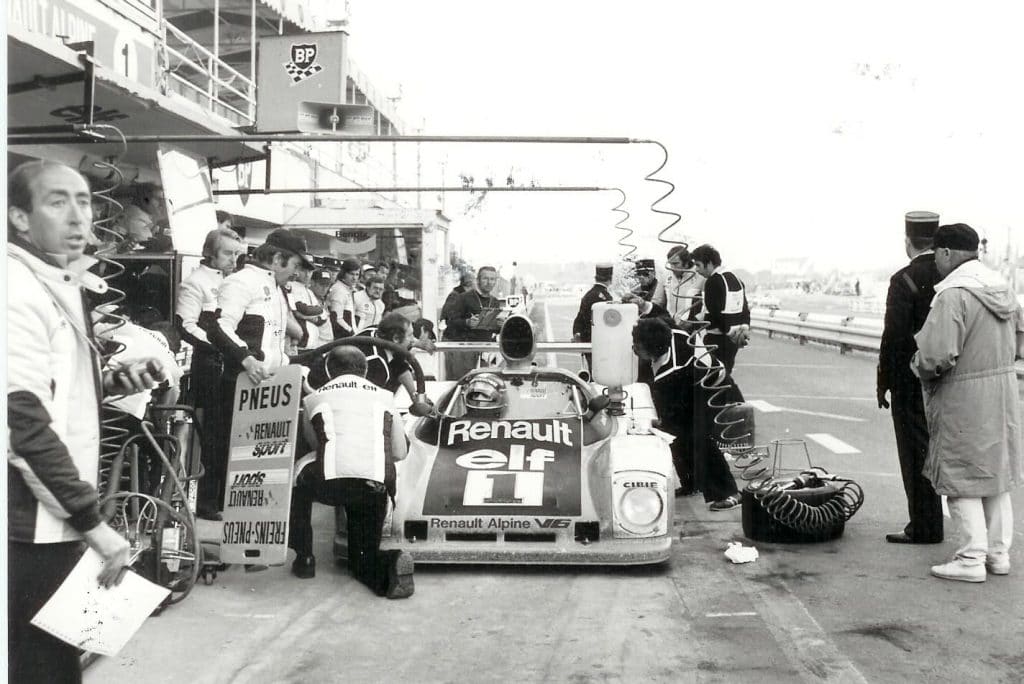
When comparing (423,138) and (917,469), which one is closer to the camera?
(423,138)

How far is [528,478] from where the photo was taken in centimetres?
583

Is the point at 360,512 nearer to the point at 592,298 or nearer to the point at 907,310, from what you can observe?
the point at 907,310

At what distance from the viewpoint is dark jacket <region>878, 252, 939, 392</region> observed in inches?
238

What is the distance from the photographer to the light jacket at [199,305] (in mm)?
5199

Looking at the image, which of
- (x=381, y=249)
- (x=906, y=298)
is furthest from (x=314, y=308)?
(x=381, y=249)

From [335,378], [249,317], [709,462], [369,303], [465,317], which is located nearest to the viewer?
[335,378]

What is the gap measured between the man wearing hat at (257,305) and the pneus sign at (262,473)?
33 cm

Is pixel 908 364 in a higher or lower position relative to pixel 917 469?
higher

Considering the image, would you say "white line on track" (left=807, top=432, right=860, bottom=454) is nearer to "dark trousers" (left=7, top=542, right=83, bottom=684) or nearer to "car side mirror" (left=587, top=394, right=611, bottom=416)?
"car side mirror" (left=587, top=394, right=611, bottom=416)

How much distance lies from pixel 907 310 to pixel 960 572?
1.56 metres

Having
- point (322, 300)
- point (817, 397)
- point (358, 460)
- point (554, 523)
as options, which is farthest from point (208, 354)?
point (817, 397)

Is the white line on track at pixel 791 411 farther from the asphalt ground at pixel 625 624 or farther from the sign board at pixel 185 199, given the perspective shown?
the sign board at pixel 185 199

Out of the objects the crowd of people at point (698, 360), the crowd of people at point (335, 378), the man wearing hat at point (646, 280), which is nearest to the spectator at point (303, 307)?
the crowd of people at point (335, 378)

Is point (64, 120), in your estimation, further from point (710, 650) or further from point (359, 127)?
point (710, 650)
